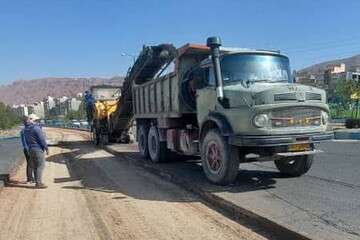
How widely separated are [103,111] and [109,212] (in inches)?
726

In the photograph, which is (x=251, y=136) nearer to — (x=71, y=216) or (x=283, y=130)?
(x=283, y=130)

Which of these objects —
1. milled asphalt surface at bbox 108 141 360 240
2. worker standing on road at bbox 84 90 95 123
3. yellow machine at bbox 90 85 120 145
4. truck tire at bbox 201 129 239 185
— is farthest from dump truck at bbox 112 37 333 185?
worker standing on road at bbox 84 90 95 123

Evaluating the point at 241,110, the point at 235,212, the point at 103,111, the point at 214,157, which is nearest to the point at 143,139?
the point at 214,157

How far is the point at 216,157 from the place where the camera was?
10242 millimetres

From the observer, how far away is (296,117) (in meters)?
9.48

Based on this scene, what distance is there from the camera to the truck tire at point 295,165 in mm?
10758

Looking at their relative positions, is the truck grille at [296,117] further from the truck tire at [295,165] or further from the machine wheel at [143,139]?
the machine wheel at [143,139]

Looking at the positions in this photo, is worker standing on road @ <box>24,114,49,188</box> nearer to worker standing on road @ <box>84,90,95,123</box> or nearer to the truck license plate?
the truck license plate

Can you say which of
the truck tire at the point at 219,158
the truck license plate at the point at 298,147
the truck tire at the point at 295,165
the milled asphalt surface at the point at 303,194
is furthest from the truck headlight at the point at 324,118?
the truck tire at the point at 219,158

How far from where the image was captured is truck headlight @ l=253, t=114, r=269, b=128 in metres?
9.22

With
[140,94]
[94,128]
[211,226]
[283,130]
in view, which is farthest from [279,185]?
[94,128]

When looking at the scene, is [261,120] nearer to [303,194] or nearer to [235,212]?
[303,194]

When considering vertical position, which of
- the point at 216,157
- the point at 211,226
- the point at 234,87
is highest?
the point at 234,87

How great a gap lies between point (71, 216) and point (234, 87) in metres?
3.79
